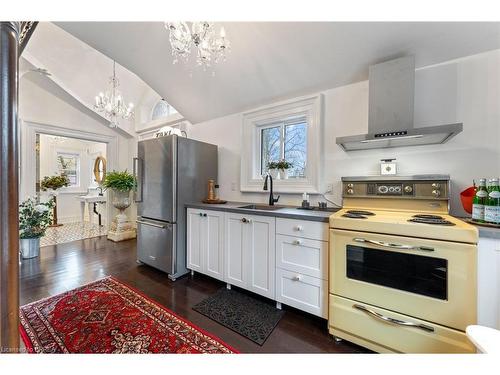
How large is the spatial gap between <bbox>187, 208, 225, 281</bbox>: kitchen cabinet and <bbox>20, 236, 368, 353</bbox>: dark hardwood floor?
20 cm

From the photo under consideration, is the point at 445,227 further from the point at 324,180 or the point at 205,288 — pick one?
the point at 205,288

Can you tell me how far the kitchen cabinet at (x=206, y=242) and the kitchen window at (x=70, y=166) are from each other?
5.45 meters

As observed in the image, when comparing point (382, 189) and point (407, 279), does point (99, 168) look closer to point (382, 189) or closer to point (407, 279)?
point (382, 189)

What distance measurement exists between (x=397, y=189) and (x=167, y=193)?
2.39 metres

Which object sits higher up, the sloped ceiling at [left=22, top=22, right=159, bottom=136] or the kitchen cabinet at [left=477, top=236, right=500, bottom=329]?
the sloped ceiling at [left=22, top=22, right=159, bottom=136]

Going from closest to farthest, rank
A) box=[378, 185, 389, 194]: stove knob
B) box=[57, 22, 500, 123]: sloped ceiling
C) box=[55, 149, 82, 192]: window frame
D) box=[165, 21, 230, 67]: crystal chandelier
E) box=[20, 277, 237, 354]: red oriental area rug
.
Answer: box=[20, 277, 237, 354]: red oriental area rug
box=[165, 21, 230, 67]: crystal chandelier
box=[57, 22, 500, 123]: sloped ceiling
box=[378, 185, 389, 194]: stove knob
box=[55, 149, 82, 192]: window frame

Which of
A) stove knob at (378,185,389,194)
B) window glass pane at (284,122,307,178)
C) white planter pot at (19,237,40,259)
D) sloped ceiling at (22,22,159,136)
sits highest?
sloped ceiling at (22,22,159,136)

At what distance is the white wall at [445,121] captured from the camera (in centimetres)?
148

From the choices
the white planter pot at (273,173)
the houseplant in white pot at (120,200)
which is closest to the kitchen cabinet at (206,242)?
the white planter pot at (273,173)

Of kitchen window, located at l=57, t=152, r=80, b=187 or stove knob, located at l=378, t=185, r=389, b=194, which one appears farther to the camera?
kitchen window, located at l=57, t=152, r=80, b=187

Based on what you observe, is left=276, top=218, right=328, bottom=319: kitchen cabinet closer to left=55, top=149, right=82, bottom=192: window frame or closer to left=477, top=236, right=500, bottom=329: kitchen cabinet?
left=477, top=236, right=500, bottom=329: kitchen cabinet

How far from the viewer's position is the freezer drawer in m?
2.38

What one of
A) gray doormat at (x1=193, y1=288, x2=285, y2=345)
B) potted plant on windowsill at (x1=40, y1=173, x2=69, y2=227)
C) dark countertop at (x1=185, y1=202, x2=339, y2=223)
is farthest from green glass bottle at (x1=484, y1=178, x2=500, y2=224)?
potted plant on windowsill at (x1=40, y1=173, x2=69, y2=227)
